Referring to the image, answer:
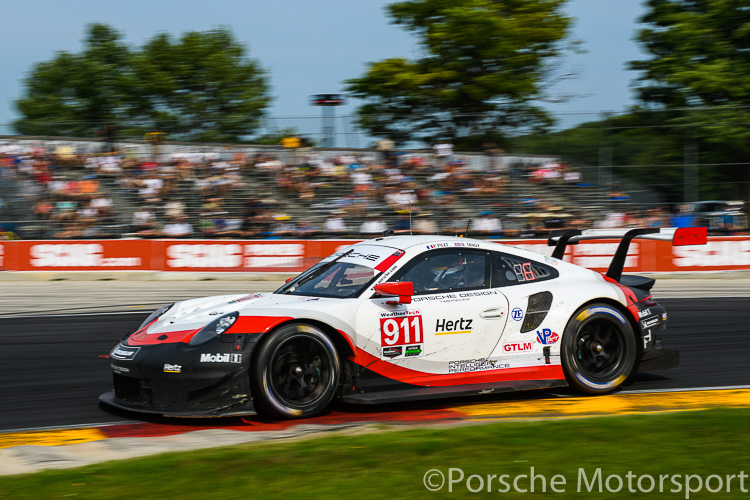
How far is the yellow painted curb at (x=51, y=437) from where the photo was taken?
17.6ft

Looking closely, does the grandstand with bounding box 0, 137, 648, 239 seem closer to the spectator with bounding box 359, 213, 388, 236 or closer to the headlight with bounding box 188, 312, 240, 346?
the spectator with bounding box 359, 213, 388, 236

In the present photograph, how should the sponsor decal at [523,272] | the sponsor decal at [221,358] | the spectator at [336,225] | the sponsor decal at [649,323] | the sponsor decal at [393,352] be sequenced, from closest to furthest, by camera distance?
the sponsor decal at [221,358] → the sponsor decal at [393,352] → the sponsor decal at [523,272] → the sponsor decal at [649,323] → the spectator at [336,225]

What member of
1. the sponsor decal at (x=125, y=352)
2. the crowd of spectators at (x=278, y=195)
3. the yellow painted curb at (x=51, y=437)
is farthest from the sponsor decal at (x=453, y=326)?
the crowd of spectators at (x=278, y=195)

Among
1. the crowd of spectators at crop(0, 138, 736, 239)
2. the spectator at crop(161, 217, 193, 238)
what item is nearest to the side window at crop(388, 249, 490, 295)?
the crowd of spectators at crop(0, 138, 736, 239)

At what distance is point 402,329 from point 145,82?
4472 cm

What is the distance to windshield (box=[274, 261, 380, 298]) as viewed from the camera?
6199 millimetres

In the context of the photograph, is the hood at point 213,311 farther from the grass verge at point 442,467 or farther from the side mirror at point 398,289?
the grass verge at point 442,467

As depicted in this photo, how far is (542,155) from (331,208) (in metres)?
5.49

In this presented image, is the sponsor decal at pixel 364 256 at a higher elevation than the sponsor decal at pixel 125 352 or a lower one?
higher

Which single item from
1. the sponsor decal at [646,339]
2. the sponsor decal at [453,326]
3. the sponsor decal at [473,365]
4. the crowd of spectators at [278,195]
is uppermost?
the crowd of spectators at [278,195]

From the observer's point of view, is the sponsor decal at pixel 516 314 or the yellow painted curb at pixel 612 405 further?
the sponsor decal at pixel 516 314

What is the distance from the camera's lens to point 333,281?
6430 mm

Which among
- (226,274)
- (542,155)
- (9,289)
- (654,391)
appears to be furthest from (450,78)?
(654,391)

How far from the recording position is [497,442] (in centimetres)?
470
